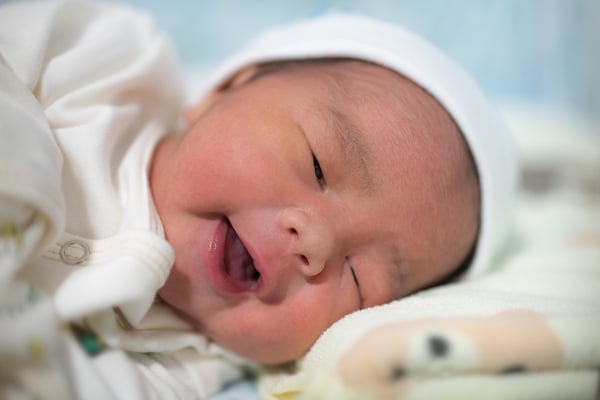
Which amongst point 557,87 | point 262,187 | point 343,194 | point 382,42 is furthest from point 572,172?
point 262,187

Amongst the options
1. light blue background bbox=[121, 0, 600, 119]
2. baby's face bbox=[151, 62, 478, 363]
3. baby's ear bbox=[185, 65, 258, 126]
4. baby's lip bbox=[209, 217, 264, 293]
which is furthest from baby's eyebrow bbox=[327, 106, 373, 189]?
light blue background bbox=[121, 0, 600, 119]

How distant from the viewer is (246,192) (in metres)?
0.88

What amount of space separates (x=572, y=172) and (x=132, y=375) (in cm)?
141

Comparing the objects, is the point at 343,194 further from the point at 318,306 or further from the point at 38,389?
the point at 38,389

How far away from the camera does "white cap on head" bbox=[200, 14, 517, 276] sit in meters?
1.08

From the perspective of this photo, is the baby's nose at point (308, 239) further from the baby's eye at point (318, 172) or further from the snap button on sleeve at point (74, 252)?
the snap button on sleeve at point (74, 252)

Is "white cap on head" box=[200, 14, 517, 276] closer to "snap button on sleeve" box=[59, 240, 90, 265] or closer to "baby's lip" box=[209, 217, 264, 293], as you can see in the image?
"baby's lip" box=[209, 217, 264, 293]

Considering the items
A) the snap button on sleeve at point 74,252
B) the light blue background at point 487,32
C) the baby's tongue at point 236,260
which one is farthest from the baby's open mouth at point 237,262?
the light blue background at point 487,32

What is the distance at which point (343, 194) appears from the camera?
912 millimetres

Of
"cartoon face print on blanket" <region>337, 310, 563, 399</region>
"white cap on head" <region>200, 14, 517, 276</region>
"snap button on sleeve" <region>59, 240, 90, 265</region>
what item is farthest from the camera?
"white cap on head" <region>200, 14, 517, 276</region>

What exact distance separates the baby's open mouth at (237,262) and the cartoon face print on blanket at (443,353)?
1.00 feet

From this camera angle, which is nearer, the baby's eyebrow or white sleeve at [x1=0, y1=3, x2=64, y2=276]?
white sleeve at [x1=0, y1=3, x2=64, y2=276]

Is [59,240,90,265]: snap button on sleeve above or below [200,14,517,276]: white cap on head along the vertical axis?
below

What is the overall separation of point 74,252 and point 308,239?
1.04ft
